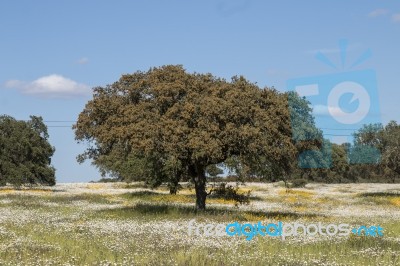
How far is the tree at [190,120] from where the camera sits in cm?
2922

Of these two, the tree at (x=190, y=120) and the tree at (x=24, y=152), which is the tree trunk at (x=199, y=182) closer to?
the tree at (x=190, y=120)

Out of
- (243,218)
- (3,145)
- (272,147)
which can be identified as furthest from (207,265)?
(3,145)

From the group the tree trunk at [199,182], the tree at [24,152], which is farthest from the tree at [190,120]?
the tree at [24,152]

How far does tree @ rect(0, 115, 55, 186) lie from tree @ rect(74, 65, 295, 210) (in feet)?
114

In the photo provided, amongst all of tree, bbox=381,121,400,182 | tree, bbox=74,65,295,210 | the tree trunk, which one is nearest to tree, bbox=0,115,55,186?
tree, bbox=74,65,295,210

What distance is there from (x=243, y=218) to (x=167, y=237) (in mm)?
9553

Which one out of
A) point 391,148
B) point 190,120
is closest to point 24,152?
point 190,120

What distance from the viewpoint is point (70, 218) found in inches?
1129

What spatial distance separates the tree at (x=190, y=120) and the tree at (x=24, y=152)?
34598 millimetres

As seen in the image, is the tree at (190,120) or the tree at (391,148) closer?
the tree at (190,120)

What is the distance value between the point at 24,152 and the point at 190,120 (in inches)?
1750

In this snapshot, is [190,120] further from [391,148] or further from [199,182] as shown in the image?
[391,148]

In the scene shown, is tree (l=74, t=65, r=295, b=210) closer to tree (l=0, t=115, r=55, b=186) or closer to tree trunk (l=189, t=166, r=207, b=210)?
tree trunk (l=189, t=166, r=207, b=210)

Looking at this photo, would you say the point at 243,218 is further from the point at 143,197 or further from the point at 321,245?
the point at 143,197
